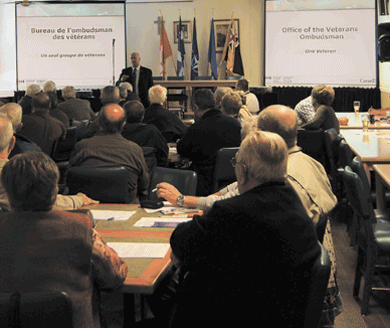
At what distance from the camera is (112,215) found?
2717mm

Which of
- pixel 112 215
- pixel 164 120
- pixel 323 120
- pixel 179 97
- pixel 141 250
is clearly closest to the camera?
pixel 141 250

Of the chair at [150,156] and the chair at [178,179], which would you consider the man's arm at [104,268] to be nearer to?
the chair at [178,179]

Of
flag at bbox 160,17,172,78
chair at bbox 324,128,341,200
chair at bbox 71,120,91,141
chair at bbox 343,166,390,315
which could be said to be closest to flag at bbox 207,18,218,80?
flag at bbox 160,17,172,78

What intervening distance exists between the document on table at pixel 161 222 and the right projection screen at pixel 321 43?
973 cm

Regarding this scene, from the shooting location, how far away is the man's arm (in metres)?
1.77

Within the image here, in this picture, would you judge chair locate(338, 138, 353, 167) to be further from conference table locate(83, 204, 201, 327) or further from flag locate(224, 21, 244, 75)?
flag locate(224, 21, 244, 75)

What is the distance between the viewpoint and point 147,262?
204 centimetres

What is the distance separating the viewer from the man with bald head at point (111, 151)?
11.6 ft

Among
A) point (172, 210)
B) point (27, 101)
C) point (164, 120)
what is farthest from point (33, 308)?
point (27, 101)

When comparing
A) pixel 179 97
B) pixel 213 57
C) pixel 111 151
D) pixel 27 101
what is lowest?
pixel 111 151

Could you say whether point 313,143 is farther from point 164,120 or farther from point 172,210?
point 172,210

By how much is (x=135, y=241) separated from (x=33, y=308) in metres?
0.81

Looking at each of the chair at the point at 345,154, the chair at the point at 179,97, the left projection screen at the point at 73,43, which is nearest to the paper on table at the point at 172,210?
the chair at the point at 345,154

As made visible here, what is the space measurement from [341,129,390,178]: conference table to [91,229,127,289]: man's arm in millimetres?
3191
